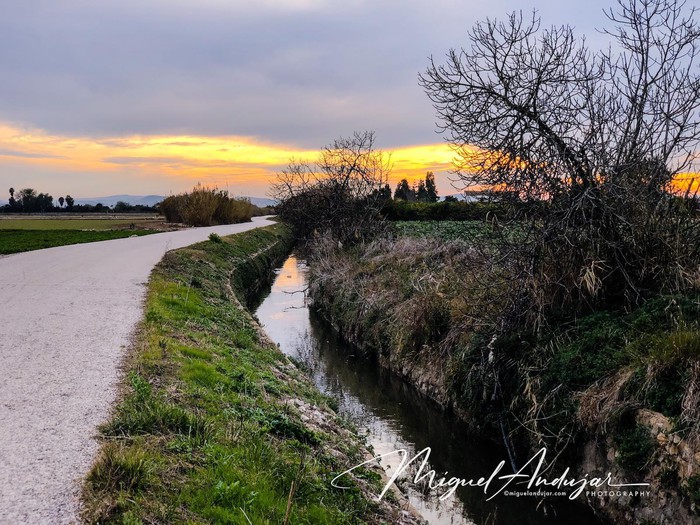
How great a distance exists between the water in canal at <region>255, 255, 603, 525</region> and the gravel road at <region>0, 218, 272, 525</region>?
436 cm

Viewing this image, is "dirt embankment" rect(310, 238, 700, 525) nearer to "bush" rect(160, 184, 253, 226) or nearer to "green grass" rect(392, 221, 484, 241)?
"green grass" rect(392, 221, 484, 241)

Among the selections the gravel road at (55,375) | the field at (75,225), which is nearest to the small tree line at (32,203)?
the field at (75,225)

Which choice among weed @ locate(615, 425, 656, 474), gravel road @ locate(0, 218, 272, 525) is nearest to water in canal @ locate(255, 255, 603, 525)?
weed @ locate(615, 425, 656, 474)

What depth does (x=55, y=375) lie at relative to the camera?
24.6 feet

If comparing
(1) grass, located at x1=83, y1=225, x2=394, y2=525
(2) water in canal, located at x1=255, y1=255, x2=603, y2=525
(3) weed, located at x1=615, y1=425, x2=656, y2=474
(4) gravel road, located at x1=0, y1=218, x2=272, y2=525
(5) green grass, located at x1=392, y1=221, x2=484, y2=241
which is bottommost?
(2) water in canal, located at x1=255, y1=255, x2=603, y2=525

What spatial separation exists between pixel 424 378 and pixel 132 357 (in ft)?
20.3

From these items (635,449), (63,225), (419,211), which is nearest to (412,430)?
(635,449)

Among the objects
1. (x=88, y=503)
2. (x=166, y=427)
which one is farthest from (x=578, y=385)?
(x=88, y=503)

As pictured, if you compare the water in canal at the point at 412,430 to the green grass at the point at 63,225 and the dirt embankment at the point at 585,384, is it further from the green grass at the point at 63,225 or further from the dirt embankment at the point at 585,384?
the green grass at the point at 63,225

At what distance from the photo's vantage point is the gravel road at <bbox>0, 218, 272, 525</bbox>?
4.65 metres

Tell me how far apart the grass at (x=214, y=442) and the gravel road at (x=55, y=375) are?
26 cm

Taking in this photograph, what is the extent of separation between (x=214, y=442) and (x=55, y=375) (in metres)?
2.97

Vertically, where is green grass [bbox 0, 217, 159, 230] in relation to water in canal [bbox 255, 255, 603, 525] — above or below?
above

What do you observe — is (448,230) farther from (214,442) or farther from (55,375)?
(214,442)
